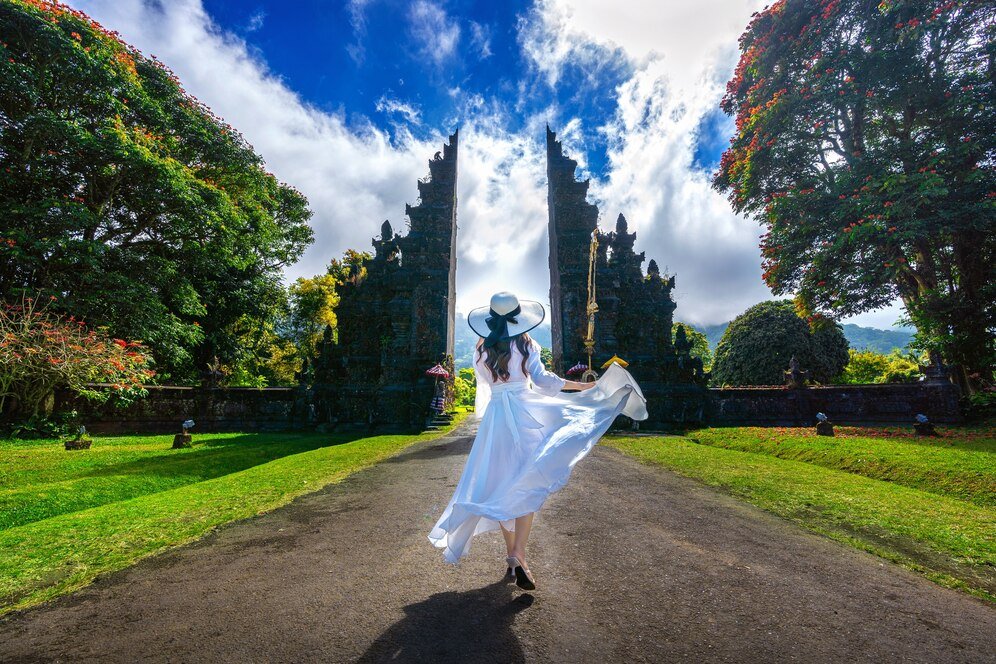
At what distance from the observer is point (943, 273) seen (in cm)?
1662

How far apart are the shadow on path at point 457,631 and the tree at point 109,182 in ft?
67.5

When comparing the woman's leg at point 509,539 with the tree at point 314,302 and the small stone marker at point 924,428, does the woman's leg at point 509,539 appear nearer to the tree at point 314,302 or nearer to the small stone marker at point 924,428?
the small stone marker at point 924,428

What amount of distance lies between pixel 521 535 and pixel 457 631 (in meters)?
0.88

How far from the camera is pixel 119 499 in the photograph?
6.52 meters

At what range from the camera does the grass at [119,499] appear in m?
3.63

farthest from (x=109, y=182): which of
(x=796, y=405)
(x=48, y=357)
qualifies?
(x=796, y=405)

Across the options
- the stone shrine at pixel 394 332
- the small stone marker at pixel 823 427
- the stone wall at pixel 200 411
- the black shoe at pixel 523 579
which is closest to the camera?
the black shoe at pixel 523 579

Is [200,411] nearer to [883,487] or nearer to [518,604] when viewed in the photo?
[518,604]

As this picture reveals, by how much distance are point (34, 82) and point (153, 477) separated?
18378 millimetres

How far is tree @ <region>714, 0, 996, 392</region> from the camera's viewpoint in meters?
13.4

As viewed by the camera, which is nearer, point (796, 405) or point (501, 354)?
point (501, 354)

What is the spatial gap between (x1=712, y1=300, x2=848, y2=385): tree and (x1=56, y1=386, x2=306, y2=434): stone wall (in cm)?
3681

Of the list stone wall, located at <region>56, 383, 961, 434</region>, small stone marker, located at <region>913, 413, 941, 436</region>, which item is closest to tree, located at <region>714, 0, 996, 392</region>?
stone wall, located at <region>56, 383, 961, 434</region>

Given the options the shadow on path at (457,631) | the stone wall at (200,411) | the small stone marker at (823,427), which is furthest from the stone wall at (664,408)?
the shadow on path at (457,631)
